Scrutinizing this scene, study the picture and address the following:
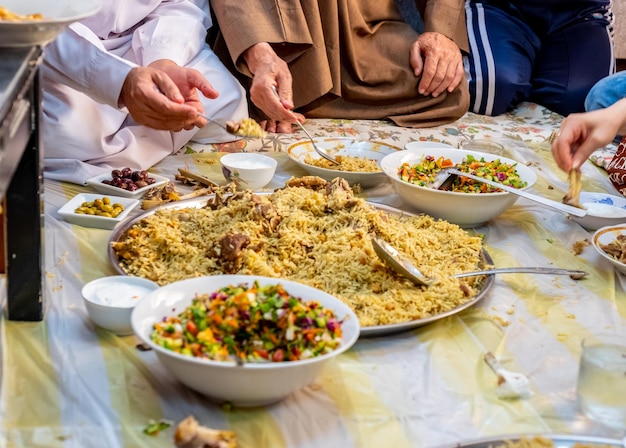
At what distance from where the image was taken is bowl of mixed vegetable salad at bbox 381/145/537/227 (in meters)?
2.22

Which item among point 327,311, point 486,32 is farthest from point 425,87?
point 327,311

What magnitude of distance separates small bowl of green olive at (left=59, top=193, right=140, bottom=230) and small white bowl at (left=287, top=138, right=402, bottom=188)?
2.24 feet

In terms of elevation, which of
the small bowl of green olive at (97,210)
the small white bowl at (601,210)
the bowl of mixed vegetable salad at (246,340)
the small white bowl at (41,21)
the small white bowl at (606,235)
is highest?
the small white bowl at (41,21)

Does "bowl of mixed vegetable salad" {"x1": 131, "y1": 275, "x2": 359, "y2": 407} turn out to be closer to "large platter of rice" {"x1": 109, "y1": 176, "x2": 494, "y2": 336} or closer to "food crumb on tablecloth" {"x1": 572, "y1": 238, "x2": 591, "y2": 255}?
"large platter of rice" {"x1": 109, "y1": 176, "x2": 494, "y2": 336}

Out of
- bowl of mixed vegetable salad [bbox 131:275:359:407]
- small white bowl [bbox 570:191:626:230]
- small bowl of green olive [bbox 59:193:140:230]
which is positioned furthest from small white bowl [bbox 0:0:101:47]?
small white bowl [bbox 570:191:626:230]

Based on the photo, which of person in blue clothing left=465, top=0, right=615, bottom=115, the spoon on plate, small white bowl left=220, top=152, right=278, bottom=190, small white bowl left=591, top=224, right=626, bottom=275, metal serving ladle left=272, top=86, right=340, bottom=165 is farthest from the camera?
person in blue clothing left=465, top=0, right=615, bottom=115

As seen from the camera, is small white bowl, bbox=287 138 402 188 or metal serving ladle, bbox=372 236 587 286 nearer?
metal serving ladle, bbox=372 236 587 286

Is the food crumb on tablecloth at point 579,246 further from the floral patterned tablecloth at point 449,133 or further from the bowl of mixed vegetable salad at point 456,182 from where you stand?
the floral patterned tablecloth at point 449,133

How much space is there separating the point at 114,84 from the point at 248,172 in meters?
0.51

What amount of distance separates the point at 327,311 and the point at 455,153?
1354mm

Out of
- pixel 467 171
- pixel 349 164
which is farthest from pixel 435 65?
pixel 467 171

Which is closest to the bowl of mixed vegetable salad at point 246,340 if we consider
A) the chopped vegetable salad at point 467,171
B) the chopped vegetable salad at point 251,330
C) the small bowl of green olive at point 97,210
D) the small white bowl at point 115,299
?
the chopped vegetable salad at point 251,330

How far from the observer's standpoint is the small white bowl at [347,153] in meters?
2.55

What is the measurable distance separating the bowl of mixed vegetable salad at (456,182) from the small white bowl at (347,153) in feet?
0.44
